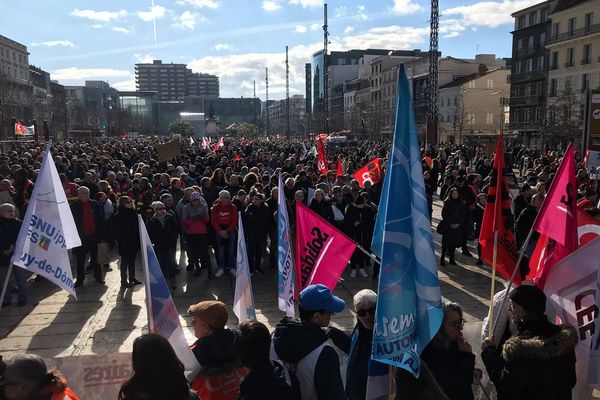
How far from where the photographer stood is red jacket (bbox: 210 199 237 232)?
8828 mm

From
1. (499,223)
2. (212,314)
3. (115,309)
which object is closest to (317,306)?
(212,314)

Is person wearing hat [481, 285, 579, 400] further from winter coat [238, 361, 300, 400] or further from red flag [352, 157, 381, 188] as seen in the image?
red flag [352, 157, 381, 188]

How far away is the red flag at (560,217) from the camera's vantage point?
4.15m

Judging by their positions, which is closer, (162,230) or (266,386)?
(266,386)

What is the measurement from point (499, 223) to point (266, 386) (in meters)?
2.77

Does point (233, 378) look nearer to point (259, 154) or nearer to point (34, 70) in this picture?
point (259, 154)

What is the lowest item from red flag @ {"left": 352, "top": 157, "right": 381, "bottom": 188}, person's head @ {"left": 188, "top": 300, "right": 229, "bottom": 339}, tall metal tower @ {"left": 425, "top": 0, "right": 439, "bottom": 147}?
person's head @ {"left": 188, "top": 300, "right": 229, "bottom": 339}

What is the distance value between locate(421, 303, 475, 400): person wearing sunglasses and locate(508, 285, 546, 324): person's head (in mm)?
351

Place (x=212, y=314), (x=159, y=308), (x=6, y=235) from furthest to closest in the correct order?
(x=6, y=235)
(x=159, y=308)
(x=212, y=314)

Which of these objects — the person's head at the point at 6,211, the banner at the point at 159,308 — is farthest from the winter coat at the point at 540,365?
the person's head at the point at 6,211

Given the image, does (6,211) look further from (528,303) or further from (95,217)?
(528,303)

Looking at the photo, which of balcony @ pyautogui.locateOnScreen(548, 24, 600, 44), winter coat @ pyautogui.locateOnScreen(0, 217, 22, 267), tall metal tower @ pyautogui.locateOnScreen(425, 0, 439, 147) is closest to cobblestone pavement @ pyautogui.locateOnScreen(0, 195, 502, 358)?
winter coat @ pyautogui.locateOnScreen(0, 217, 22, 267)

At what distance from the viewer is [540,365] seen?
9.59ft

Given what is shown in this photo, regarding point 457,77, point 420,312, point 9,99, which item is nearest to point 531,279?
point 420,312
